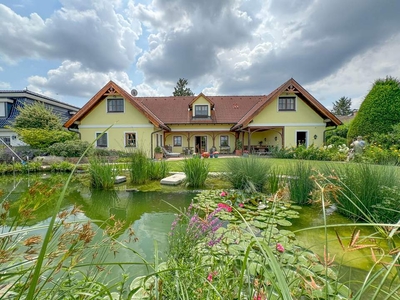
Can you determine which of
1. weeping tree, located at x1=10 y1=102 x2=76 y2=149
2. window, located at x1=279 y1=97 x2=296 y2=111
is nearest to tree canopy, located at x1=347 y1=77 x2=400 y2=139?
window, located at x1=279 y1=97 x2=296 y2=111

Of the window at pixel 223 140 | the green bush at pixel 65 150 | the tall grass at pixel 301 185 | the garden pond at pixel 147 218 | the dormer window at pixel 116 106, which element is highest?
the dormer window at pixel 116 106

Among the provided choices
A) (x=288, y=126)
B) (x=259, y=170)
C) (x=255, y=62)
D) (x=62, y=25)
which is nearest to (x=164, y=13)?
(x=62, y=25)

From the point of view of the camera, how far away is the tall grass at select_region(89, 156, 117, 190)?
599cm

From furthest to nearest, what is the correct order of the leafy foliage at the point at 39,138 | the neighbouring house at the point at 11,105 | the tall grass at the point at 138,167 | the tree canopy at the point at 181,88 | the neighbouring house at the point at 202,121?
the tree canopy at the point at 181,88
the neighbouring house at the point at 11,105
the neighbouring house at the point at 202,121
the leafy foliage at the point at 39,138
the tall grass at the point at 138,167

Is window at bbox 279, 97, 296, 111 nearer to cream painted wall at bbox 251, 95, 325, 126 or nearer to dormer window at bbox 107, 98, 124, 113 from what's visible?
cream painted wall at bbox 251, 95, 325, 126

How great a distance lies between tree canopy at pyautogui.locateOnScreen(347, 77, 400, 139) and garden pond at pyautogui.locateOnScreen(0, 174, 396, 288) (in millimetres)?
10910

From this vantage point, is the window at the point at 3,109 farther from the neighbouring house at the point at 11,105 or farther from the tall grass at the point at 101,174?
the tall grass at the point at 101,174

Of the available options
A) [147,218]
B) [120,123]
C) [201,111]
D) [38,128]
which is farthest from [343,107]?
[147,218]

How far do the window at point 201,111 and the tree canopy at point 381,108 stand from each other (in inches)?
432

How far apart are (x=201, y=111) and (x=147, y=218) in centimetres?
1470

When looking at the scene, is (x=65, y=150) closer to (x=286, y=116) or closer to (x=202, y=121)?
(x=202, y=121)

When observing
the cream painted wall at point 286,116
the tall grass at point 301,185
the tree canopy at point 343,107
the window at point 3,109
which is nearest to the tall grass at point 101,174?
the tall grass at point 301,185

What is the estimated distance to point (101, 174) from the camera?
5.98m

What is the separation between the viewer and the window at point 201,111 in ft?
57.9
